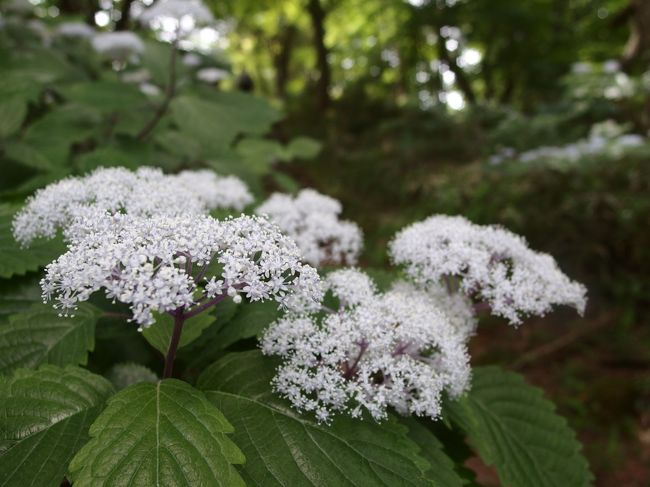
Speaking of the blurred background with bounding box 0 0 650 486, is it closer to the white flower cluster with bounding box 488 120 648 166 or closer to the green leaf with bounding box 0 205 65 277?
the white flower cluster with bounding box 488 120 648 166

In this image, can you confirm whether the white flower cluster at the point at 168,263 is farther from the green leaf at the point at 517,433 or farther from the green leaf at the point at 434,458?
the green leaf at the point at 517,433

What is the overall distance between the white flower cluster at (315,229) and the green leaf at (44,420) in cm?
100

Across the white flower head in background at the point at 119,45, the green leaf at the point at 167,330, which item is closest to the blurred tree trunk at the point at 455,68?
the white flower head in background at the point at 119,45

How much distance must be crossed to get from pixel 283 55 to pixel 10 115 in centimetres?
1459

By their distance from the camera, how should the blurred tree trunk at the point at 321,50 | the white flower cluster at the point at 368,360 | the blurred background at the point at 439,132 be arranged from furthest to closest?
1. the blurred tree trunk at the point at 321,50
2. the blurred background at the point at 439,132
3. the white flower cluster at the point at 368,360

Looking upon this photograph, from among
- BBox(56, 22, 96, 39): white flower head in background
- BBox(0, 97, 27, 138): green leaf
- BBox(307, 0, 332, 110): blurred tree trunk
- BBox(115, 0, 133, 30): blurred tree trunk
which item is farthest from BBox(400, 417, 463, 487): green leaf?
BBox(307, 0, 332, 110): blurred tree trunk

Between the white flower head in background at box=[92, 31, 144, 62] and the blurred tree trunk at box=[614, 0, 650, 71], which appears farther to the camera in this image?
the blurred tree trunk at box=[614, 0, 650, 71]

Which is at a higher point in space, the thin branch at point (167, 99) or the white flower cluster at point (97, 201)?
the thin branch at point (167, 99)

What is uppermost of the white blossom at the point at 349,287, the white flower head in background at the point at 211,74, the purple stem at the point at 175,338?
the white flower head in background at the point at 211,74

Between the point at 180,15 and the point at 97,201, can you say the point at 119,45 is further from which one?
the point at 97,201

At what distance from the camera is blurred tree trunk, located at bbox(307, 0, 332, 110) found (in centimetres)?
1170

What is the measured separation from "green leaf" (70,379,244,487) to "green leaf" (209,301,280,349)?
290 mm

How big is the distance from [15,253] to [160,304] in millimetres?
751

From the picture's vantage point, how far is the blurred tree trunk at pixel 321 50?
11.7 meters
